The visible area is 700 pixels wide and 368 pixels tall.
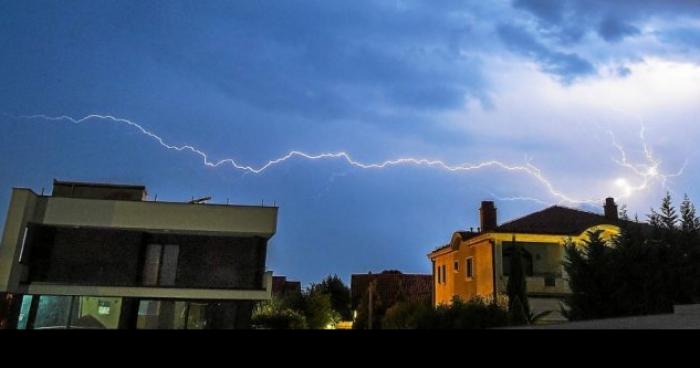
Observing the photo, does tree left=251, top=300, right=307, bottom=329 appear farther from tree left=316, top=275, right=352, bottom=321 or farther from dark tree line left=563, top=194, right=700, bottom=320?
tree left=316, top=275, right=352, bottom=321

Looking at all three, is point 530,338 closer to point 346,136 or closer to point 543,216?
point 543,216

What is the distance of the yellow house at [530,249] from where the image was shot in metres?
26.4

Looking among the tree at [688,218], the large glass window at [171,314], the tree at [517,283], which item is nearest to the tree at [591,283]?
the tree at [688,218]

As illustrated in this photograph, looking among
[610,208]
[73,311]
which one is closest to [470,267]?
[610,208]

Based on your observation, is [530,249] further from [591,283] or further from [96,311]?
[96,311]

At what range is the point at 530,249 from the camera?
90.5 feet

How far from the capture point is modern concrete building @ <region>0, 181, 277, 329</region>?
23.6 m

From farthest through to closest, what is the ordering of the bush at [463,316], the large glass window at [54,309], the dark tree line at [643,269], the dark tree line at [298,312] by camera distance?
the dark tree line at [298,312] → the large glass window at [54,309] → the bush at [463,316] → the dark tree line at [643,269]

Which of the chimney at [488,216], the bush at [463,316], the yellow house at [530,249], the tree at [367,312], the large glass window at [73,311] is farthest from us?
the tree at [367,312]

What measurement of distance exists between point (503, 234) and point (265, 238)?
40.1 ft

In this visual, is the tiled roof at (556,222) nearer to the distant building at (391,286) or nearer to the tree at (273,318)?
the tree at (273,318)

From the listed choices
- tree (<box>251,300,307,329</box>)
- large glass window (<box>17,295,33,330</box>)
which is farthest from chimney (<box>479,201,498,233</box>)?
large glass window (<box>17,295,33,330</box>)

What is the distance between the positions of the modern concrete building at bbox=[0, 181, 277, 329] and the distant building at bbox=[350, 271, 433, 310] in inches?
836

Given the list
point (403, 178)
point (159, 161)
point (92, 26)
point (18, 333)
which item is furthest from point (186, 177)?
point (18, 333)
